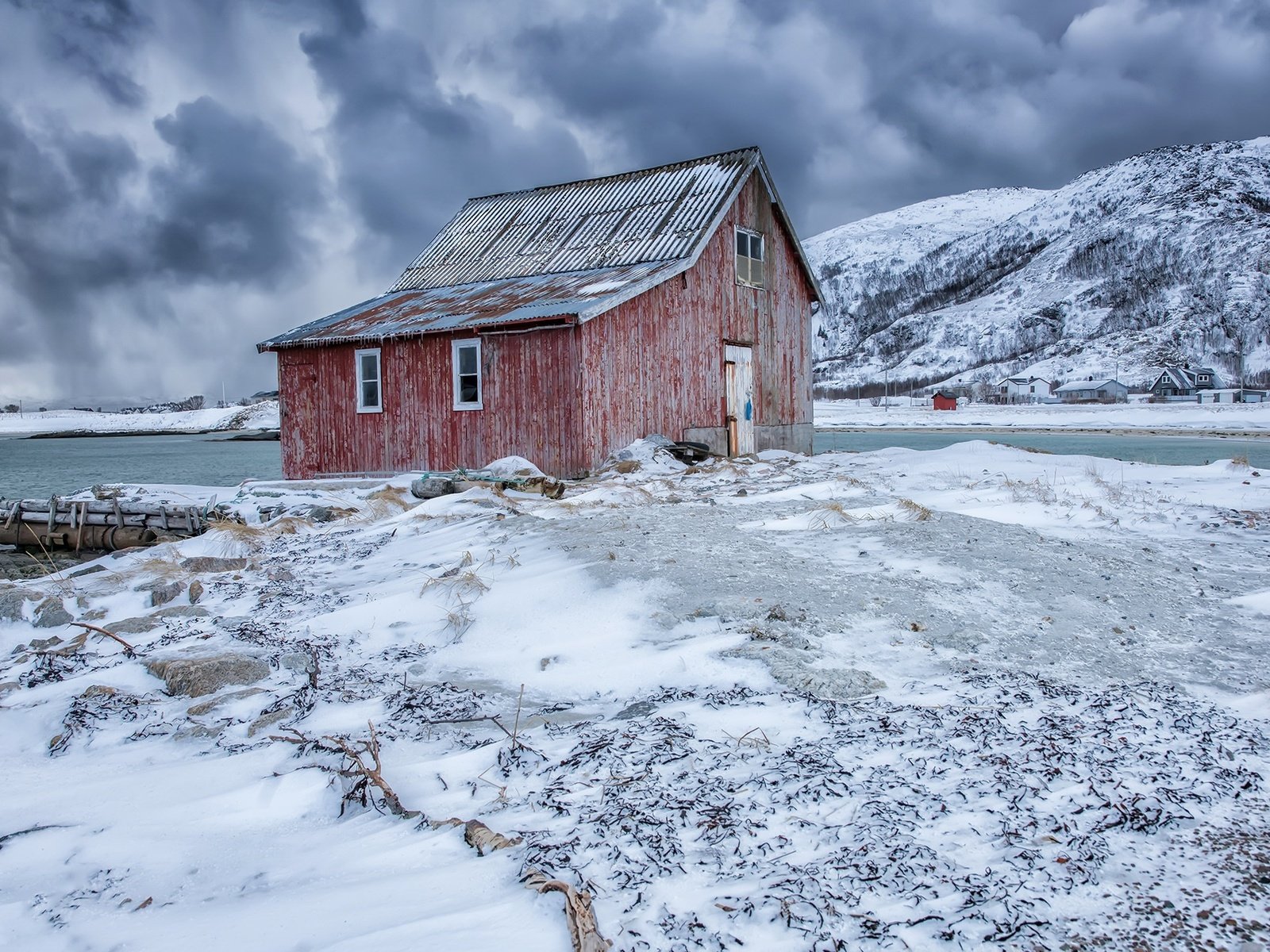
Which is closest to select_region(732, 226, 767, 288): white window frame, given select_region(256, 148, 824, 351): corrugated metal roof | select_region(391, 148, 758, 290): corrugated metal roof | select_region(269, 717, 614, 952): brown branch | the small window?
the small window

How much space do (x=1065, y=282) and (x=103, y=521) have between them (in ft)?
652

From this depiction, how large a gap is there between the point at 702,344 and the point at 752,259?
3067 millimetres

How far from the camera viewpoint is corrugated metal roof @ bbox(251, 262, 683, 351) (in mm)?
15406

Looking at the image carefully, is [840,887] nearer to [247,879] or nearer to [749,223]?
[247,879]

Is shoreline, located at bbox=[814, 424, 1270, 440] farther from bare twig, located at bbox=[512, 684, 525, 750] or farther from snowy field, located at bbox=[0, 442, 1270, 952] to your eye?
bare twig, located at bbox=[512, 684, 525, 750]

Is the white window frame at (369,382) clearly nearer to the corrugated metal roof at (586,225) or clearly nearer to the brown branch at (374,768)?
the corrugated metal roof at (586,225)

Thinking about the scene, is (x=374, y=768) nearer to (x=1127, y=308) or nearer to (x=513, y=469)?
(x=513, y=469)

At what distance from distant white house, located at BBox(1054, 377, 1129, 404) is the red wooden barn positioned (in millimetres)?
92850

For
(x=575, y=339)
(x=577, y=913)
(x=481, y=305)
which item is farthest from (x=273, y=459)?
(x=577, y=913)

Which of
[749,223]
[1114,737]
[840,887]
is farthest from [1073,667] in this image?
[749,223]

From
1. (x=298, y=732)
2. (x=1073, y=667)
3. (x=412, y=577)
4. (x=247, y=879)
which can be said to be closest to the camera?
(x=247, y=879)

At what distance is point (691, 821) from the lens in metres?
3.08

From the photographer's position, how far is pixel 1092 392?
354 ft

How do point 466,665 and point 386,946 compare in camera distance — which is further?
→ point 466,665
